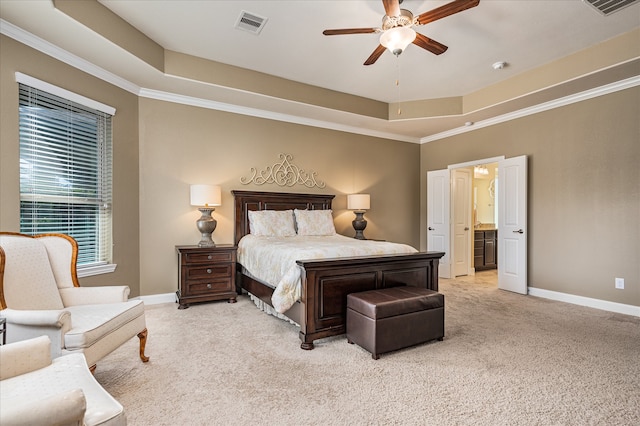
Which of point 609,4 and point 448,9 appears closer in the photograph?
point 448,9

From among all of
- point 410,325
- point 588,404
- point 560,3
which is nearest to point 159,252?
point 410,325

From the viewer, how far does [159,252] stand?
436 centimetres

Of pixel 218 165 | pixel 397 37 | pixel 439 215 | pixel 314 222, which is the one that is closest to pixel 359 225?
pixel 314 222

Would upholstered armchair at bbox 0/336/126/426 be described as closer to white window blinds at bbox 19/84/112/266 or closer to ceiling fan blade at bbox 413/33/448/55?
white window blinds at bbox 19/84/112/266

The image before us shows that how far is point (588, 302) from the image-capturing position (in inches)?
166

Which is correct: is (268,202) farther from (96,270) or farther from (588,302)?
(588,302)

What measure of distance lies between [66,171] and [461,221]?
613 centimetres

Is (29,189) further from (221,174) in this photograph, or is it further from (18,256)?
(221,174)

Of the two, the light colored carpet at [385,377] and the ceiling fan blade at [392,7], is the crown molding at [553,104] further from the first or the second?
the ceiling fan blade at [392,7]

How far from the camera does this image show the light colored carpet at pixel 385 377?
1.88 meters

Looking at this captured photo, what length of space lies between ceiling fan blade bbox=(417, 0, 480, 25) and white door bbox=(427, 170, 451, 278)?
395 cm

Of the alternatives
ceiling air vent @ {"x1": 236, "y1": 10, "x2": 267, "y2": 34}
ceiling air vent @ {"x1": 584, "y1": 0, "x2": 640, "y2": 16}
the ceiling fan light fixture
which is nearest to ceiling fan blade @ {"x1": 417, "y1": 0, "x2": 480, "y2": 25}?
the ceiling fan light fixture

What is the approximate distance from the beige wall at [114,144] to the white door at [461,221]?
527 centimetres

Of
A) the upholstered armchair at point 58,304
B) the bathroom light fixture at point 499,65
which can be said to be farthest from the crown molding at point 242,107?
the upholstered armchair at point 58,304
